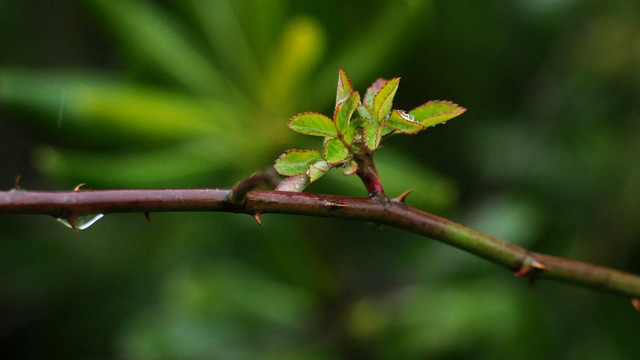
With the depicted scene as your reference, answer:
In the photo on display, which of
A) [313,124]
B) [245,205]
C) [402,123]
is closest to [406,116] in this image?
[402,123]

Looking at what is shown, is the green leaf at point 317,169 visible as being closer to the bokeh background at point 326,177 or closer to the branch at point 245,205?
the branch at point 245,205

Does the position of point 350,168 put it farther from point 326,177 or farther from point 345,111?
point 326,177

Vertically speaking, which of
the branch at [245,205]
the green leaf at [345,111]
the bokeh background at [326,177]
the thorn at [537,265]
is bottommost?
the thorn at [537,265]

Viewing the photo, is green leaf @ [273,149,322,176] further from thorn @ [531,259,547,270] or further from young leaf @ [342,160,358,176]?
thorn @ [531,259,547,270]

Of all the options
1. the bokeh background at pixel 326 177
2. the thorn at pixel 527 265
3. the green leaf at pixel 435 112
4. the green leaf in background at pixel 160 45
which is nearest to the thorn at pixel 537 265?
the thorn at pixel 527 265

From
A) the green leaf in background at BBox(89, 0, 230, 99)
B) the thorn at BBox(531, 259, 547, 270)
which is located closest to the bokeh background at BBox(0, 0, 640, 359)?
the green leaf in background at BBox(89, 0, 230, 99)

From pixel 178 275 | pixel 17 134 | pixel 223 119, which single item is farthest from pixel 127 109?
pixel 17 134
